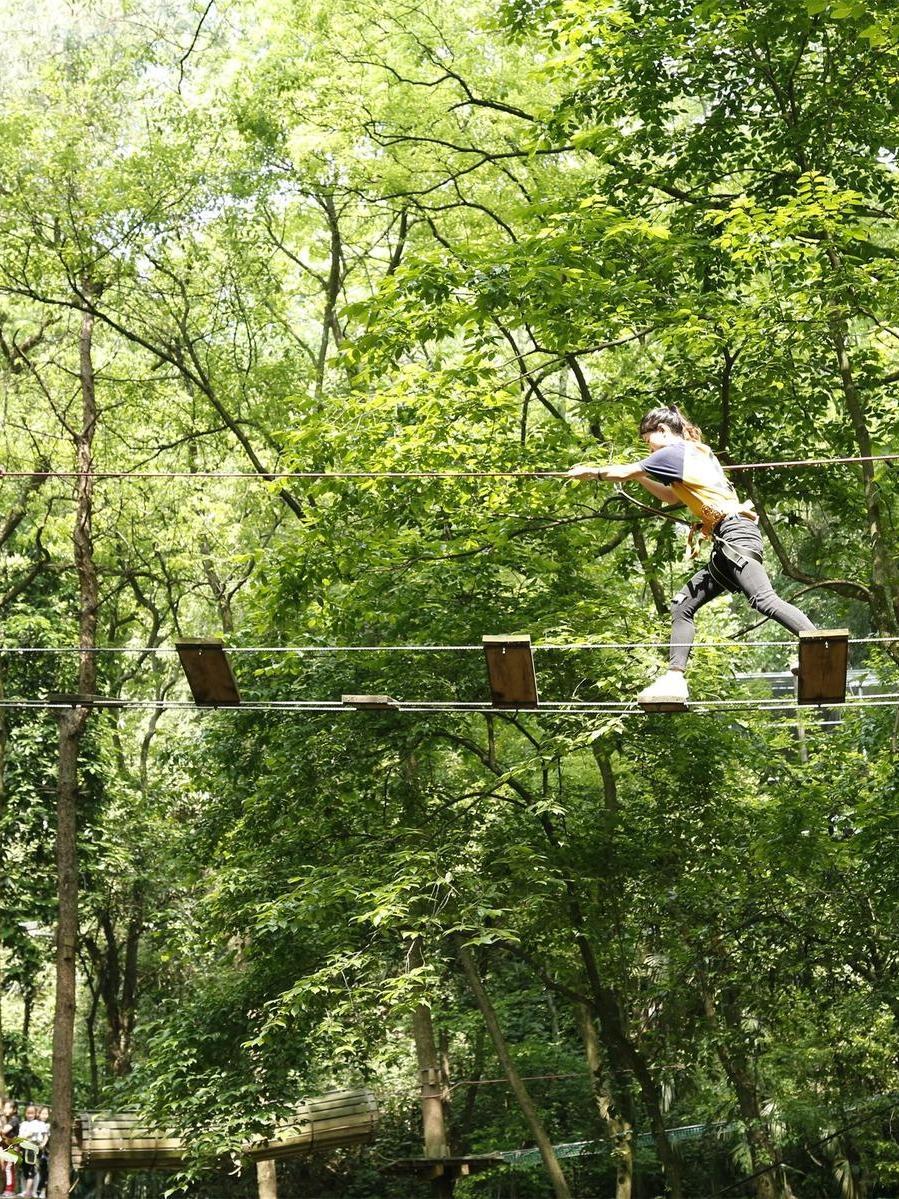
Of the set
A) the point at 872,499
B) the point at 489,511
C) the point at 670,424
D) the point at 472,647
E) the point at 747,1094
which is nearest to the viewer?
the point at 670,424

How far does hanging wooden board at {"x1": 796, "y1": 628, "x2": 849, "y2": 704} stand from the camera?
194 inches

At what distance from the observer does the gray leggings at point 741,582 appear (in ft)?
16.3

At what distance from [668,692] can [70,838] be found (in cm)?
817

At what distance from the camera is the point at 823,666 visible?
16.5 ft

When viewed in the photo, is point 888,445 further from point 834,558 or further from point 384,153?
point 384,153

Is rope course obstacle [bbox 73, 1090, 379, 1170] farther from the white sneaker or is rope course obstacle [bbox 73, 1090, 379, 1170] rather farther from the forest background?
the white sneaker

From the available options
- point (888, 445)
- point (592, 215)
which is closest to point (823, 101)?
point (592, 215)

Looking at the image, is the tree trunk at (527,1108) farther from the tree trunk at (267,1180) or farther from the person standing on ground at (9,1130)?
the person standing on ground at (9,1130)

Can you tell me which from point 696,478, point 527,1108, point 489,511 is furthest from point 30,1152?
point 696,478

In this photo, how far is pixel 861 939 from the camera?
9.77 meters

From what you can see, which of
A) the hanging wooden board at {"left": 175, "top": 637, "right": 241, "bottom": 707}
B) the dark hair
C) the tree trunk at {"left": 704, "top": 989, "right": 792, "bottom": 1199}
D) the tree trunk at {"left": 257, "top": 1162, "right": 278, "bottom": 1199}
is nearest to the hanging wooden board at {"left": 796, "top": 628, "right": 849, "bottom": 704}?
the dark hair

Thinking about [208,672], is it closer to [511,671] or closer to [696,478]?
[511,671]

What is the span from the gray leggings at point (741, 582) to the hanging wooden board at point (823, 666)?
0.23ft

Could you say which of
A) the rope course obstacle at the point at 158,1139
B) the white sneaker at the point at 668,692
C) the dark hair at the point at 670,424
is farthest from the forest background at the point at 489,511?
the white sneaker at the point at 668,692
